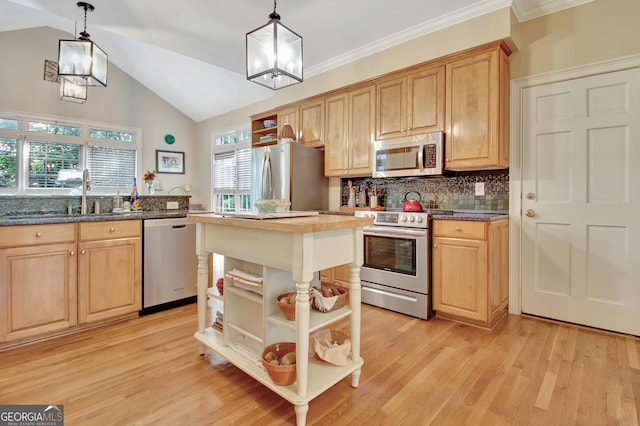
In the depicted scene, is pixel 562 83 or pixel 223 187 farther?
pixel 223 187

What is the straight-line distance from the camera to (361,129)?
359 cm

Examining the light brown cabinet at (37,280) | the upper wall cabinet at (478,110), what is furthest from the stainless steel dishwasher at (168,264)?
the upper wall cabinet at (478,110)

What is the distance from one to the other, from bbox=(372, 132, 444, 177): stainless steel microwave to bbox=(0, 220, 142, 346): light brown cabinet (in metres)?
2.42

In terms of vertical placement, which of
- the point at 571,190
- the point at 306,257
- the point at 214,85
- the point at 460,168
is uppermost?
the point at 214,85

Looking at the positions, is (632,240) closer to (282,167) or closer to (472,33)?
(472,33)

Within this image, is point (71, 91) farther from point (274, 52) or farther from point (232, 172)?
point (274, 52)

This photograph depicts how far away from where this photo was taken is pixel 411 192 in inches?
140

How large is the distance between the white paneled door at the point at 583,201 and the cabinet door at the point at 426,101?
721 millimetres

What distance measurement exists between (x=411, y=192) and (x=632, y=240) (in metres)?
1.83

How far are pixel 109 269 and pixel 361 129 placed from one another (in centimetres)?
280

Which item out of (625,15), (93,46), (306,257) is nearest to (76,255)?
(93,46)

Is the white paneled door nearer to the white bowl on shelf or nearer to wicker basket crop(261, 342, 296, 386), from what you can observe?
the white bowl on shelf

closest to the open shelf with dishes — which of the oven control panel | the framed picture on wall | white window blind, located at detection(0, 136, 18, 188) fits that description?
the oven control panel

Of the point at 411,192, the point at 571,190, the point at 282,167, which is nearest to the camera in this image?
the point at 571,190
